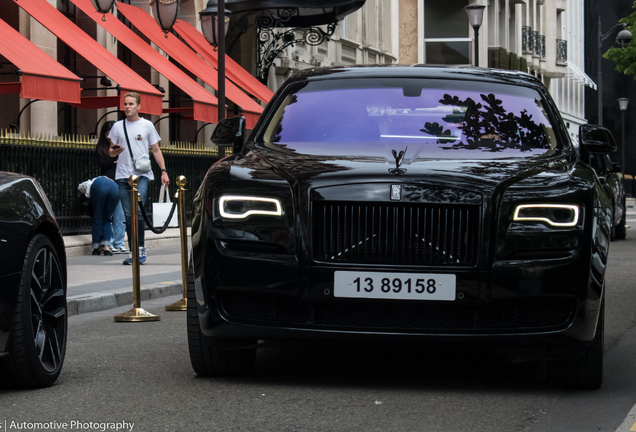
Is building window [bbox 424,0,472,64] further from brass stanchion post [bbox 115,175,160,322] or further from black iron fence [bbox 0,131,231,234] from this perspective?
brass stanchion post [bbox 115,175,160,322]

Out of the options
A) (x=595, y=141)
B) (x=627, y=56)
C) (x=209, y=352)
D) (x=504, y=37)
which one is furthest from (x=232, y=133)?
(x=504, y=37)

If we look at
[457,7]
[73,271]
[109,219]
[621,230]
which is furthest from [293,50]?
[457,7]

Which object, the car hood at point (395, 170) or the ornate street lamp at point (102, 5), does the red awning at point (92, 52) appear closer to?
the ornate street lamp at point (102, 5)

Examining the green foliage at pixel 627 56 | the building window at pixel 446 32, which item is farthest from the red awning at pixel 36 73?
the building window at pixel 446 32

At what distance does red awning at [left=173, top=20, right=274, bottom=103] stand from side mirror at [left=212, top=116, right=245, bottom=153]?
1603 cm

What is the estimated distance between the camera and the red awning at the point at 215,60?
2286 centimetres

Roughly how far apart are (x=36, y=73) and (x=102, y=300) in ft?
17.5

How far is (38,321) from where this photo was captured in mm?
5457

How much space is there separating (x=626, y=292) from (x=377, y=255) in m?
6.35

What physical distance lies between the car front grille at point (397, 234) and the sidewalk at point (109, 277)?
447 cm

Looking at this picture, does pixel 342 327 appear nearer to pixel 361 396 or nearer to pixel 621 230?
pixel 361 396

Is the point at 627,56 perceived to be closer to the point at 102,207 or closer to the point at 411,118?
the point at 102,207

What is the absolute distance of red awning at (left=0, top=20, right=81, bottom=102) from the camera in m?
14.0

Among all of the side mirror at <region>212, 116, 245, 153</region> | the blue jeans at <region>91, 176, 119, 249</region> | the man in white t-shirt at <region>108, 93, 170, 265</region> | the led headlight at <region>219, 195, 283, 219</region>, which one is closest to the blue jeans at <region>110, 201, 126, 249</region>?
the blue jeans at <region>91, 176, 119, 249</region>
